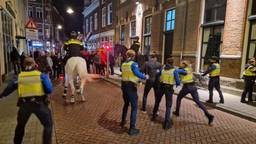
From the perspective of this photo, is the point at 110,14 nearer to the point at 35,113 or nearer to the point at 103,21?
the point at 103,21

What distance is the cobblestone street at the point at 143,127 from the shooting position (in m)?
4.24

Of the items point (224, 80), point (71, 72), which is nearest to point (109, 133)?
point (71, 72)

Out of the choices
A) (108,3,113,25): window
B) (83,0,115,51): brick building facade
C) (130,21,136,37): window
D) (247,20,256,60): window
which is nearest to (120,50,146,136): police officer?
(247,20,256,60): window

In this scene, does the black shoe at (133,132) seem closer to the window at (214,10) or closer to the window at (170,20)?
A: the window at (214,10)

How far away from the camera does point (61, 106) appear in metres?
6.39

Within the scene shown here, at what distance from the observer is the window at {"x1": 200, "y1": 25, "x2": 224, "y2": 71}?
9662mm

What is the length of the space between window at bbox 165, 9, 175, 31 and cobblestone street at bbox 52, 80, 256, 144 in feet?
24.7

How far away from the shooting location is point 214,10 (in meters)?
9.84

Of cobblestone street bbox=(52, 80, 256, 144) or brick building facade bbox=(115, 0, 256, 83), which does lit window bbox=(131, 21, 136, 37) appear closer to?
brick building facade bbox=(115, 0, 256, 83)

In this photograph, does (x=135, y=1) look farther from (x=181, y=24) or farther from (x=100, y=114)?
(x=100, y=114)

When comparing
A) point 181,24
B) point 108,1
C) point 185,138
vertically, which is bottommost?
point 185,138

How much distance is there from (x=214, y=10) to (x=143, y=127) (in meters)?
7.57

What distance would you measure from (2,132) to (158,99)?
11.9 ft

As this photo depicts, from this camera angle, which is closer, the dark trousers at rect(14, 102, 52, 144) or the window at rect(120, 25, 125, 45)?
the dark trousers at rect(14, 102, 52, 144)
